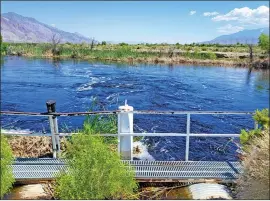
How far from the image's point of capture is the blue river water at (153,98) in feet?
42.7

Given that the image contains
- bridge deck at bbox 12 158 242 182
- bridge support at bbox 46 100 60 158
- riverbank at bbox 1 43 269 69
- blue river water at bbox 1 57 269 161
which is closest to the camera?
bridge deck at bbox 12 158 242 182

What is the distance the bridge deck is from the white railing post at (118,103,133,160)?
0.87 feet

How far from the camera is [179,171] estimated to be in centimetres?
605

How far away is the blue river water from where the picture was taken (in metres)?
13.0

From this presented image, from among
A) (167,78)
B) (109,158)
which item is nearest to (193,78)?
(167,78)

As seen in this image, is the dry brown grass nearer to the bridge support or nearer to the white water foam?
the bridge support

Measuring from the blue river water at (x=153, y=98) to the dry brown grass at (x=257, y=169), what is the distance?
6938mm

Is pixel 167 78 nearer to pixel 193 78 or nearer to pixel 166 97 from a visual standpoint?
pixel 193 78

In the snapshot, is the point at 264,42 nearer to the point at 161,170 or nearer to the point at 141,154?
the point at 141,154

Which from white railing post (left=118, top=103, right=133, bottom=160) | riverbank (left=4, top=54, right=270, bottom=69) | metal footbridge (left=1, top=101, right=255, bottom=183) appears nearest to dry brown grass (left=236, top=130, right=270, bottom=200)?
metal footbridge (left=1, top=101, right=255, bottom=183)

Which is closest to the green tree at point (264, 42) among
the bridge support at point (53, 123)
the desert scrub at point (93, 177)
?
the bridge support at point (53, 123)

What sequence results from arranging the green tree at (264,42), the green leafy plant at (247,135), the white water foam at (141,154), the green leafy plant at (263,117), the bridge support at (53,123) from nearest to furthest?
the green leafy plant at (263,117) < the green leafy plant at (247,135) < the bridge support at (53,123) < the white water foam at (141,154) < the green tree at (264,42)

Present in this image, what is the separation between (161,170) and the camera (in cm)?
611

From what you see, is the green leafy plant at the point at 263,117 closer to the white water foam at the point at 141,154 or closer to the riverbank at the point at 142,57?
the white water foam at the point at 141,154
